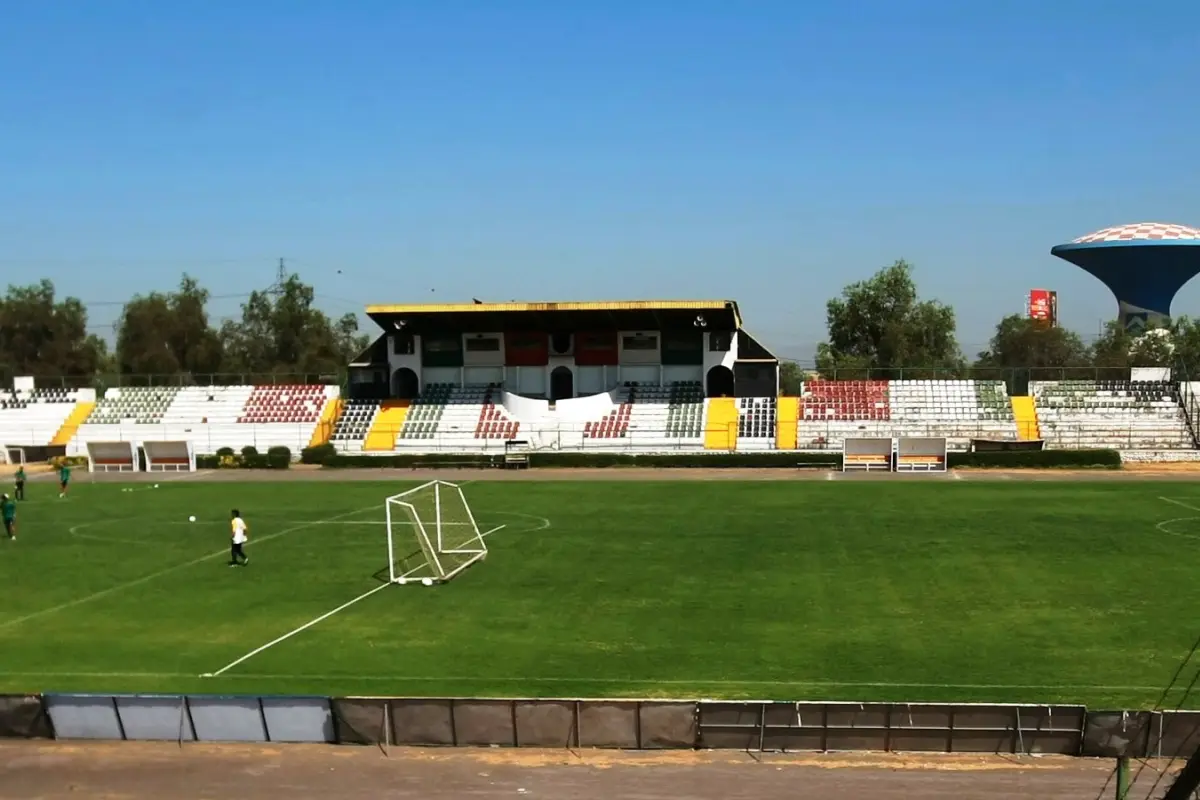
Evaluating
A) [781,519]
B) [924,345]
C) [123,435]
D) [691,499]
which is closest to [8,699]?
[781,519]

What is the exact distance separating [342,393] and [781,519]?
49485 millimetres

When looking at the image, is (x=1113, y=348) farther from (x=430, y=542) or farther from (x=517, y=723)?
(x=517, y=723)

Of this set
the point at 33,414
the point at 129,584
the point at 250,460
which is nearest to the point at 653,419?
the point at 250,460

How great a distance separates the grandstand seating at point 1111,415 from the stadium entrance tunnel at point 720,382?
62.6 ft

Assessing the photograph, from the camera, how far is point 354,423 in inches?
2938

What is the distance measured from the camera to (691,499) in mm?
47500

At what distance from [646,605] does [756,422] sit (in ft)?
152

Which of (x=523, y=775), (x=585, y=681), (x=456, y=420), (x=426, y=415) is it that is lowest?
(x=523, y=775)

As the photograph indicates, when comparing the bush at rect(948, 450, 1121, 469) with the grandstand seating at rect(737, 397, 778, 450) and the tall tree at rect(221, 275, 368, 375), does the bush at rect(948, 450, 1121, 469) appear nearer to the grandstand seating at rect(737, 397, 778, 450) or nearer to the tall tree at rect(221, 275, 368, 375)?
the grandstand seating at rect(737, 397, 778, 450)

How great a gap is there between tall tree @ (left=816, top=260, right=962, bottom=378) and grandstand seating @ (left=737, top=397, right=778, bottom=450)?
160 ft

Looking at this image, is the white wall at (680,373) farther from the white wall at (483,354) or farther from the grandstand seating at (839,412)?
the white wall at (483,354)

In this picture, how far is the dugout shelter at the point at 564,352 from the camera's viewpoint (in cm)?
7450

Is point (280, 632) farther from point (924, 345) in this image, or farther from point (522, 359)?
point (924, 345)

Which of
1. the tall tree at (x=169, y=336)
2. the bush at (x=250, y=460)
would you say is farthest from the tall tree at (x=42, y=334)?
the bush at (x=250, y=460)
